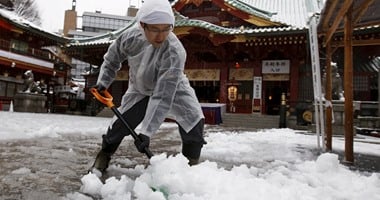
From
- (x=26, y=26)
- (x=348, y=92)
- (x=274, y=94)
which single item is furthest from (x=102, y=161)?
(x=26, y=26)

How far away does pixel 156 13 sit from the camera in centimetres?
259

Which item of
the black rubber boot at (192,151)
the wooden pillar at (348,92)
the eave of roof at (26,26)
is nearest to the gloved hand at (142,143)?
the black rubber boot at (192,151)

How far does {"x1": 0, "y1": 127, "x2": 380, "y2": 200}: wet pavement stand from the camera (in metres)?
2.46

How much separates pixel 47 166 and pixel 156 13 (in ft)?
6.20

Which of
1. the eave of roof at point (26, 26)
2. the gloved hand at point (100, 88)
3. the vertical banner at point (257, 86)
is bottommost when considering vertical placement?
the gloved hand at point (100, 88)

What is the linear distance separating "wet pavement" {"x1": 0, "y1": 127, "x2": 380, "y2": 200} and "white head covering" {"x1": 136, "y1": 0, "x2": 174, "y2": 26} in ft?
4.56

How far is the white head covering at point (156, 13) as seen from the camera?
259 cm

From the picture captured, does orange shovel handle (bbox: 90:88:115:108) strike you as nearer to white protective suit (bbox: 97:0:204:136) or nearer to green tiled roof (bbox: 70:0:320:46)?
white protective suit (bbox: 97:0:204:136)

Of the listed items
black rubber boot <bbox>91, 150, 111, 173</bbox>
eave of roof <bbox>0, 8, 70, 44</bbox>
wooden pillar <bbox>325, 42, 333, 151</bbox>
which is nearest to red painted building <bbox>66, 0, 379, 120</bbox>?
eave of roof <bbox>0, 8, 70, 44</bbox>

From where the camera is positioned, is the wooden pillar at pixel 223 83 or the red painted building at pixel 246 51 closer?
the red painted building at pixel 246 51

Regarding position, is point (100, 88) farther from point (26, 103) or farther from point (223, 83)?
point (26, 103)

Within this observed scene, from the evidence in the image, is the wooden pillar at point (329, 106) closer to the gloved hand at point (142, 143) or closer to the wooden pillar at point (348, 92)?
the wooden pillar at point (348, 92)

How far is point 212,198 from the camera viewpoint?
6.94 feet

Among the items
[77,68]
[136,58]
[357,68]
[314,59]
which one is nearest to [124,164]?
[136,58]
